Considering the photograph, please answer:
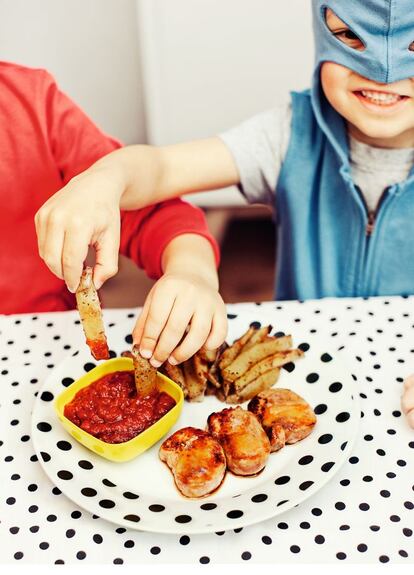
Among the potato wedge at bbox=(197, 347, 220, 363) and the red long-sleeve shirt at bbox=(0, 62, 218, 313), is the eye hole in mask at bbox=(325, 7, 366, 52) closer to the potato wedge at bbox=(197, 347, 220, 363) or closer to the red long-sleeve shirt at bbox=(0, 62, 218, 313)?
the red long-sleeve shirt at bbox=(0, 62, 218, 313)

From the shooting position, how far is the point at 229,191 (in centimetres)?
218

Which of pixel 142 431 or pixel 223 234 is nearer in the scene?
pixel 142 431

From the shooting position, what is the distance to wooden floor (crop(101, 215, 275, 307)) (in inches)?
88.4

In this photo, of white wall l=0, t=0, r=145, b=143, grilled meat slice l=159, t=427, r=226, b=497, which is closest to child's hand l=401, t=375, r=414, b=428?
grilled meat slice l=159, t=427, r=226, b=497

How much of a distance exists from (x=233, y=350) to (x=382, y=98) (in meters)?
0.46

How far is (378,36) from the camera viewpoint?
2.99 ft

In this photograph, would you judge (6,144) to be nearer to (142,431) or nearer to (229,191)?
(142,431)

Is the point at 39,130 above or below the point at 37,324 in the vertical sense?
above

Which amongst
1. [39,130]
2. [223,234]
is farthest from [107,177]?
[223,234]

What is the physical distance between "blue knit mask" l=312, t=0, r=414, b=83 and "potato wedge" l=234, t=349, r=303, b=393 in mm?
425

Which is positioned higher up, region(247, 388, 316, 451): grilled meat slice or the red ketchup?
the red ketchup

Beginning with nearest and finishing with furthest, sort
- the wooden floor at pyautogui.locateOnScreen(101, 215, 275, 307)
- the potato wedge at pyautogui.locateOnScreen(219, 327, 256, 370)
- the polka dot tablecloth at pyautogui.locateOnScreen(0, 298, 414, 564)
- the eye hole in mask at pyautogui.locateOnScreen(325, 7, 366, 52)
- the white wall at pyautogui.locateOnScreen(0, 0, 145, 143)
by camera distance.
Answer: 1. the polka dot tablecloth at pyautogui.locateOnScreen(0, 298, 414, 564)
2. the potato wedge at pyautogui.locateOnScreen(219, 327, 256, 370)
3. the eye hole in mask at pyautogui.locateOnScreen(325, 7, 366, 52)
4. the white wall at pyautogui.locateOnScreen(0, 0, 145, 143)
5. the wooden floor at pyautogui.locateOnScreen(101, 215, 275, 307)

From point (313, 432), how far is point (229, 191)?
1514 millimetres

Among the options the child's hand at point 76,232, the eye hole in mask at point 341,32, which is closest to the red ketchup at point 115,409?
the child's hand at point 76,232
